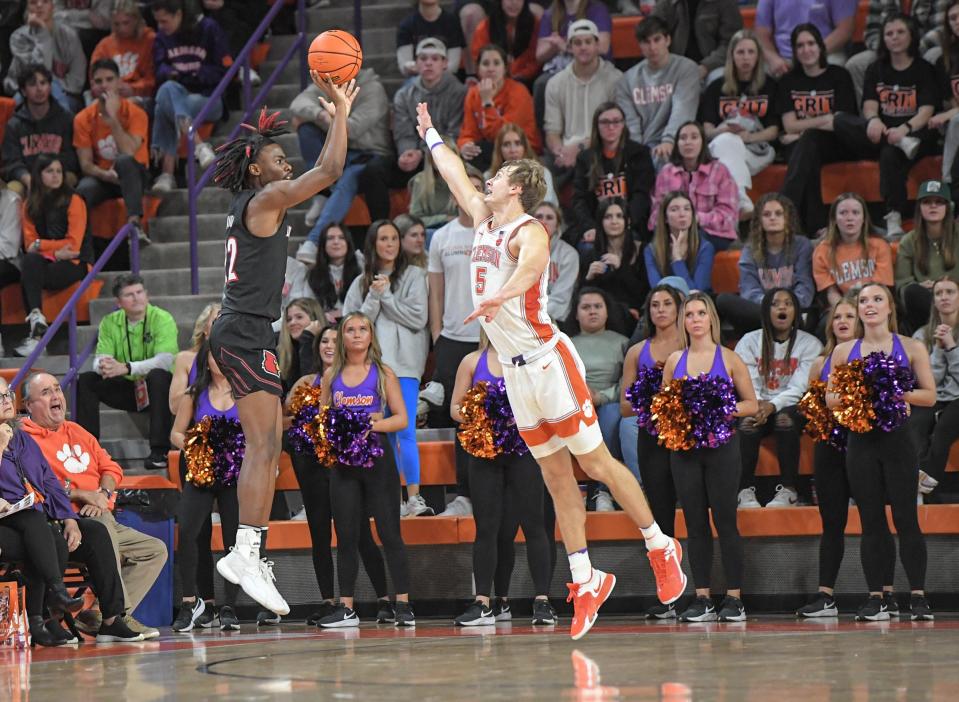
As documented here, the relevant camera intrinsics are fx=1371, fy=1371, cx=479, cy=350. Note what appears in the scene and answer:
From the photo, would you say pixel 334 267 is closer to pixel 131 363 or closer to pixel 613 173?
pixel 131 363

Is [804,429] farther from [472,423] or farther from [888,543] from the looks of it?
[472,423]

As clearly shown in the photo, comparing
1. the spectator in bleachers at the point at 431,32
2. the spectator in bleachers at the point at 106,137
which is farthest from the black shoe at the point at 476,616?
the spectator in bleachers at the point at 431,32

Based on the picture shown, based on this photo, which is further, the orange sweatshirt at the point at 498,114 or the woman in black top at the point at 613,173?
the orange sweatshirt at the point at 498,114

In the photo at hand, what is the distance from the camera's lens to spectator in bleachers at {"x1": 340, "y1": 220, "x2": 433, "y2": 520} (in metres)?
9.94

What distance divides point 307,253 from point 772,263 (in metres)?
3.67

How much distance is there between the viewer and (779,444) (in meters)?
9.11

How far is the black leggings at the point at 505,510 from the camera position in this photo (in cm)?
839

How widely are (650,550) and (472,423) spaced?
181cm

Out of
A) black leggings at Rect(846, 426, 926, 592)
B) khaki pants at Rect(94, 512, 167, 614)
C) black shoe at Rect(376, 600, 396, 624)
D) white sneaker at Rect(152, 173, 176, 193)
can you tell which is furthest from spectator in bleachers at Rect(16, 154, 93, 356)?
black leggings at Rect(846, 426, 926, 592)

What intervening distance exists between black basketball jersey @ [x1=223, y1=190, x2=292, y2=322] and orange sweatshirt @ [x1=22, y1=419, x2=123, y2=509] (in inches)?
99.1

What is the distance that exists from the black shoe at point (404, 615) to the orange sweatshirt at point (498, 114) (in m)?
4.44

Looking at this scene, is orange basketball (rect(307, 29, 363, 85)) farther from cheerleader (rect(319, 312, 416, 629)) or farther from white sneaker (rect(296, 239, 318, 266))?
white sneaker (rect(296, 239, 318, 266))

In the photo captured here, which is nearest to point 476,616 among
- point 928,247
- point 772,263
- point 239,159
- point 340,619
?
point 340,619

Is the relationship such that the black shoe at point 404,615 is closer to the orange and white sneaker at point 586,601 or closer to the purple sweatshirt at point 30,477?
the orange and white sneaker at point 586,601
